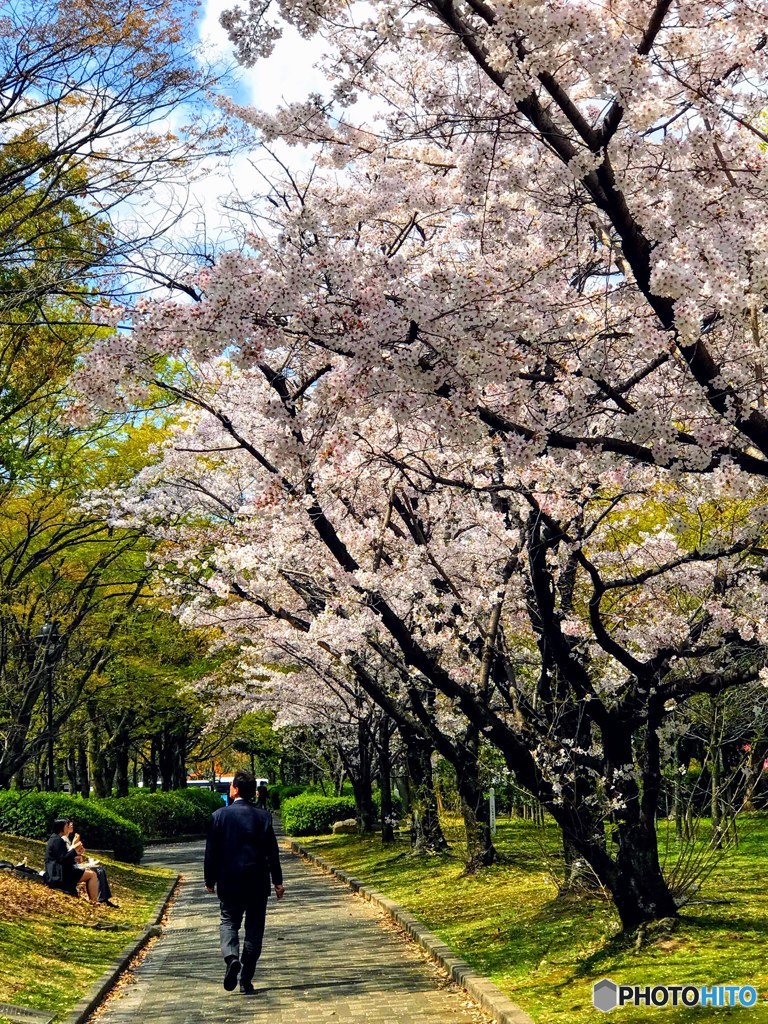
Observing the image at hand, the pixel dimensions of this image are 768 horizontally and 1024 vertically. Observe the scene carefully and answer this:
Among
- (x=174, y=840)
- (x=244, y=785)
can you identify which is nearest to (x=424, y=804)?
(x=244, y=785)

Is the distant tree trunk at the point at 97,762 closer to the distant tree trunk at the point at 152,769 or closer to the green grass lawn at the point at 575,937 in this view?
the distant tree trunk at the point at 152,769

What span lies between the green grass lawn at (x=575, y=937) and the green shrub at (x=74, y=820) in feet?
22.3

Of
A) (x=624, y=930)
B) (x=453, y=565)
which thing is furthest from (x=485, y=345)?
(x=453, y=565)

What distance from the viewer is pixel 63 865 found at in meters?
13.6

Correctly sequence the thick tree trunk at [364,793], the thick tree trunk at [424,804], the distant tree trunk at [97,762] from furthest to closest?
1. the distant tree trunk at [97,762]
2. the thick tree trunk at [364,793]
3. the thick tree trunk at [424,804]

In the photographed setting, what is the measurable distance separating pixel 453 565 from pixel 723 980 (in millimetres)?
6370

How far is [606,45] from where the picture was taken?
5.07m

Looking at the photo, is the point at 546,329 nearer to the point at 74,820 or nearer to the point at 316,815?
the point at 74,820

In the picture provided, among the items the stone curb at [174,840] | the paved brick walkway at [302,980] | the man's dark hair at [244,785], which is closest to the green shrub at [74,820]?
the paved brick walkway at [302,980]

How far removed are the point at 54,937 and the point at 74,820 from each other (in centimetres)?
910

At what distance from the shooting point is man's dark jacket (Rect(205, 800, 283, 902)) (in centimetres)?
827

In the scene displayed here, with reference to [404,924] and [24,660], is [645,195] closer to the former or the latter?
[404,924]

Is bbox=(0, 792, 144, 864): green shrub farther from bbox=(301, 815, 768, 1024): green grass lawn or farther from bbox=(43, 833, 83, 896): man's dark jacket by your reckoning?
bbox=(301, 815, 768, 1024): green grass lawn

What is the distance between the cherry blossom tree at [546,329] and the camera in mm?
5332
